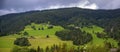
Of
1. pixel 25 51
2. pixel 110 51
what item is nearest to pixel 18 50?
pixel 25 51

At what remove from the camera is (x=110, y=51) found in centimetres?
19788

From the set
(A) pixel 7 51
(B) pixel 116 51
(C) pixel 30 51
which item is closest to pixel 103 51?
(B) pixel 116 51

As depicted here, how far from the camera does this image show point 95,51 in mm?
175750

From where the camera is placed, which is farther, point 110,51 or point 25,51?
point 110,51

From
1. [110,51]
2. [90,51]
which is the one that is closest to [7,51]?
[90,51]

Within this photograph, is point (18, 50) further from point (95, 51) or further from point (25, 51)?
point (95, 51)

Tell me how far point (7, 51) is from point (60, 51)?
38174 mm

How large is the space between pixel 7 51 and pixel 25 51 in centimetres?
1538

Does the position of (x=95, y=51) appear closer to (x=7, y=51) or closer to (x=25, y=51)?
A: (x=25, y=51)

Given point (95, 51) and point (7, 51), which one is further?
point (7, 51)

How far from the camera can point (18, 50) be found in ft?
592

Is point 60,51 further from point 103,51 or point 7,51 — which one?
point 7,51

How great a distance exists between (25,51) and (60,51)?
23197 millimetres

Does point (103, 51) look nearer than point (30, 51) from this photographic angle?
Yes
